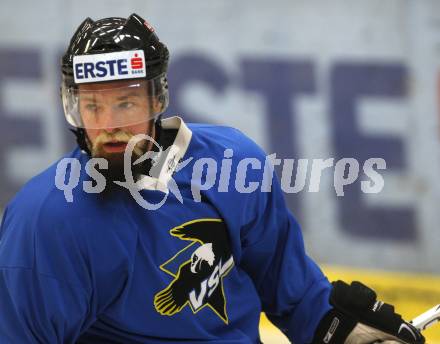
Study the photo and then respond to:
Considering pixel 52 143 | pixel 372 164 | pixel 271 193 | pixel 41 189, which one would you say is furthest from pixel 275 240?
pixel 52 143

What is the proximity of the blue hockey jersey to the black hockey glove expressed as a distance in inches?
A: 1.6

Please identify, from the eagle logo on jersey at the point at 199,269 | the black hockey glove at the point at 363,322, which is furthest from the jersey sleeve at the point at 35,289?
the black hockey glove at the point at 363,322

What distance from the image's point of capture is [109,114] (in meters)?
2.14

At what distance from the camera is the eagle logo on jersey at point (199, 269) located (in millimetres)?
2250

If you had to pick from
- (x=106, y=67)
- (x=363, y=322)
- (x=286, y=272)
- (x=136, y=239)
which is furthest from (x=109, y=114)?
(x=363, y=322)

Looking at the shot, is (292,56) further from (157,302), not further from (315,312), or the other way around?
(157,302)

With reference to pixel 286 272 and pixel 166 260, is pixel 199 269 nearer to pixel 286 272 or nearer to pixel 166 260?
pixel 166 260

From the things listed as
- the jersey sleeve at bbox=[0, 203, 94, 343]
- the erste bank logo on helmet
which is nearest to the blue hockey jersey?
the jersey sleeve at bbox=[0, 203, 94, 343]

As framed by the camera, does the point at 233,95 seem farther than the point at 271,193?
Yes

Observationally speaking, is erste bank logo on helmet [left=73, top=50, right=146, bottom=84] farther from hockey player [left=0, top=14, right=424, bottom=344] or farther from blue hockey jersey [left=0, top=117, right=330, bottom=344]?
blue hockey jersey [left=0, top=117, right=330, bottom=344]

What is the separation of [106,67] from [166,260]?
0.42 metres

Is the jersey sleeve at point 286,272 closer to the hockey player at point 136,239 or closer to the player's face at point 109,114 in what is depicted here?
the hockey player at point 136,239

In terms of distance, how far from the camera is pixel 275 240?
2.53 m

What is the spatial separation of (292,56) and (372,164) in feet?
1.69
